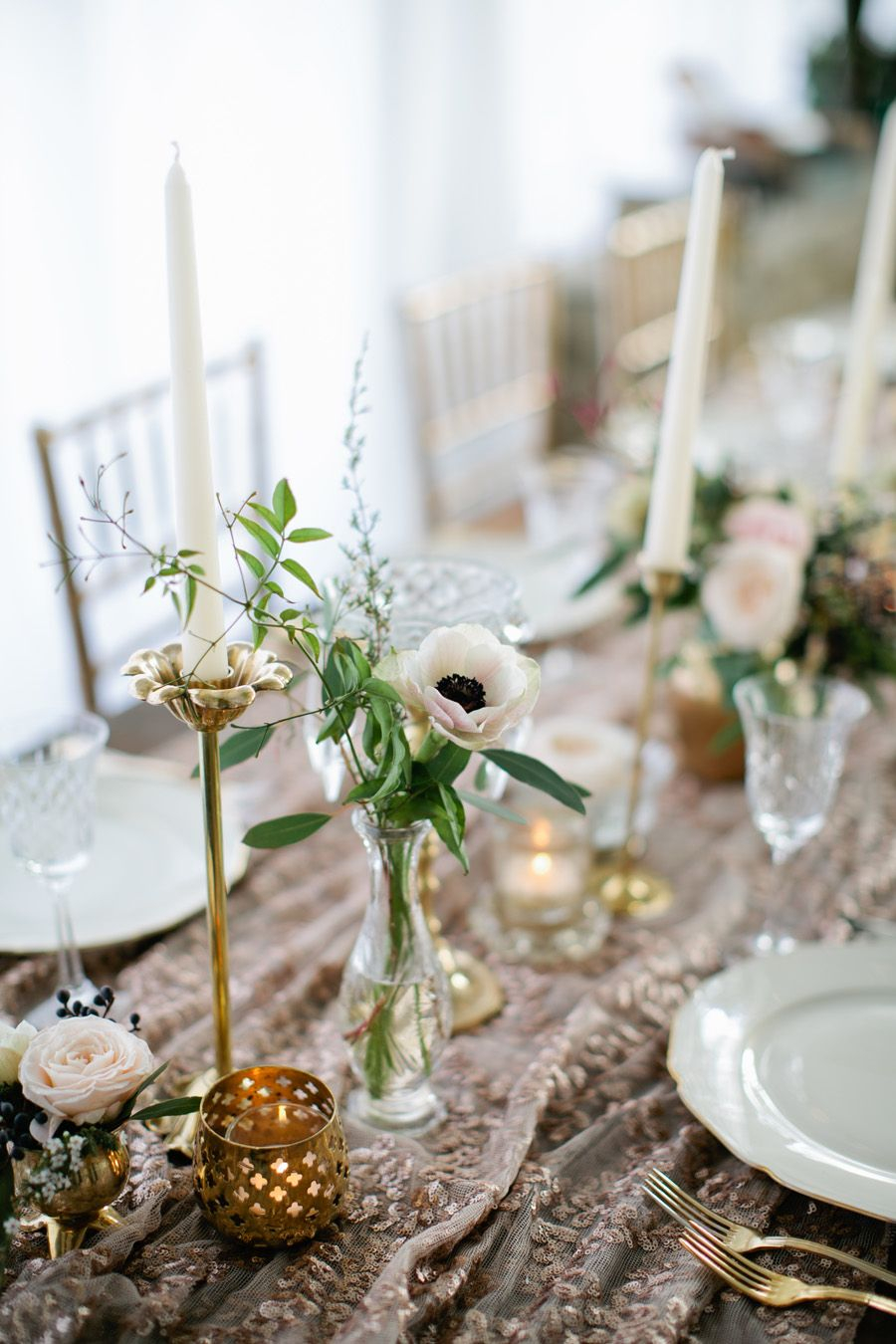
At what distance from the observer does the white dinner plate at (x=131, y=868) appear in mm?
985

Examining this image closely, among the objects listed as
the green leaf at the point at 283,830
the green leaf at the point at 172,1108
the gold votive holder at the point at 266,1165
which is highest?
the green leaf at the point at 283,830

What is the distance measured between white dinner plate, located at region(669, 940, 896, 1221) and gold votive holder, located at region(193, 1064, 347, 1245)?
0.25 meters

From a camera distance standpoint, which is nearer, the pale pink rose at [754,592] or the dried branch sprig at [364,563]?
the dried branch sprig at [364,563]

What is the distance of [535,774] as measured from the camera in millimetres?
737

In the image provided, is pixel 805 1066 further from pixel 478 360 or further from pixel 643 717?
pixel 478 360

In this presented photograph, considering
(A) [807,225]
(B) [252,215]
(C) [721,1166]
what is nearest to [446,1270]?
(C) [721,1166]

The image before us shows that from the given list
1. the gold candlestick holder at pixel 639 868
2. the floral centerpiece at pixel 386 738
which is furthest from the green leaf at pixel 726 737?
the floral centerpiece at pixel 386 738

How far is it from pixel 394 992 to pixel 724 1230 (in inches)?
9.6

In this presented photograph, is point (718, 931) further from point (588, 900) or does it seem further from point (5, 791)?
point (5, 791)

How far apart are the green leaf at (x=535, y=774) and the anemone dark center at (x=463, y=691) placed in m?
0.06

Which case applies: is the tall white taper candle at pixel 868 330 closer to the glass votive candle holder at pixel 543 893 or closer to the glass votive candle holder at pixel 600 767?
the glass votive candle holder at pixel 600 767

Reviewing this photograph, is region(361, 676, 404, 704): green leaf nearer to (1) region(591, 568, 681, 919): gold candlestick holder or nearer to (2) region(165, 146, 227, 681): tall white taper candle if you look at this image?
(2) region(165, 146, 227, 681): tall white taper candle

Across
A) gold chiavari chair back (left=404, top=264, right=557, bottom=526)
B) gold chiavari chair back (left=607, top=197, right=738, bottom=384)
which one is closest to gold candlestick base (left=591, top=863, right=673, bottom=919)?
gold chiavari chair back (left=404, top=264, right=557, bottom=526)

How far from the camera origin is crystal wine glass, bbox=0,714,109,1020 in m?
0.88
